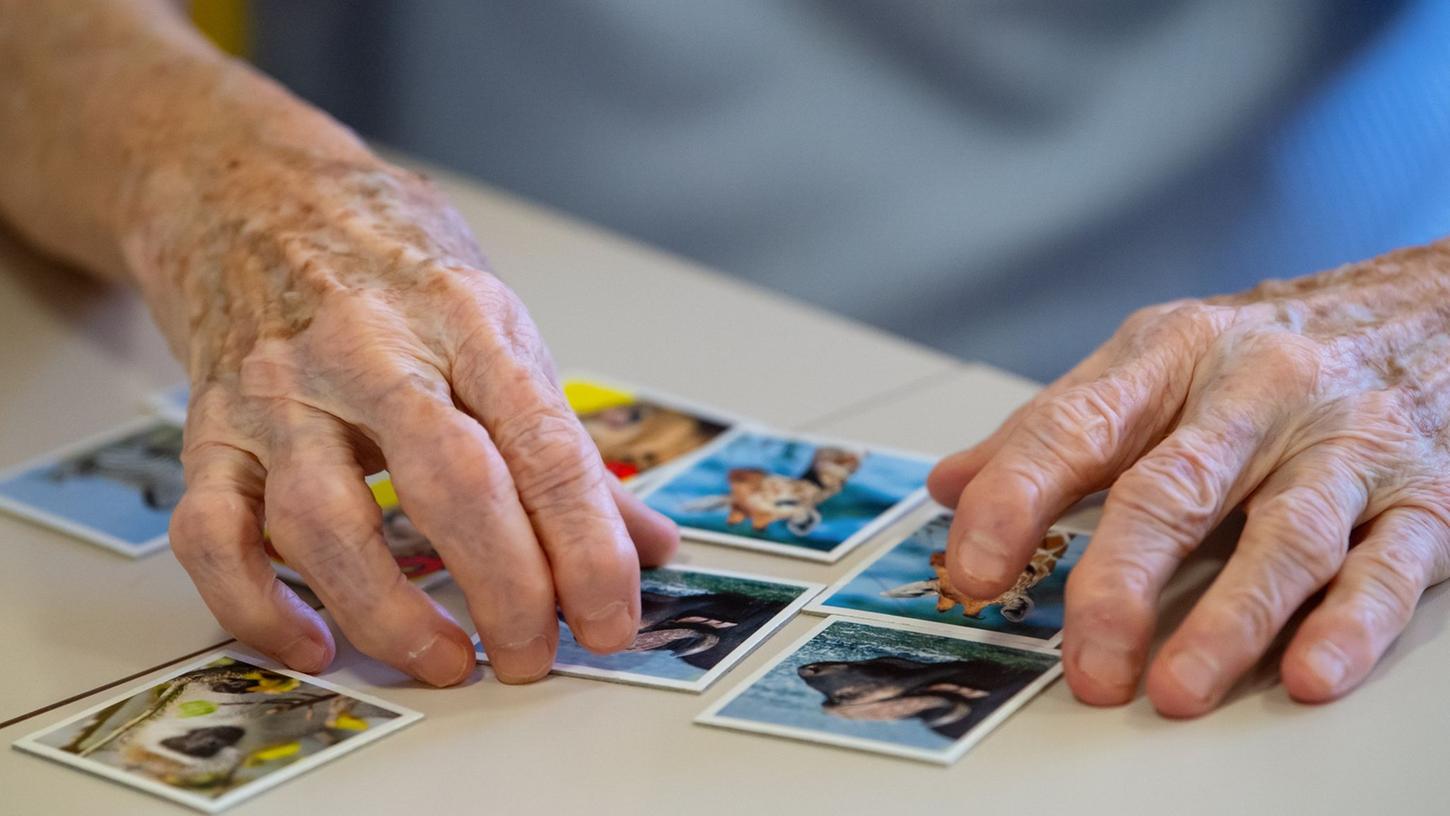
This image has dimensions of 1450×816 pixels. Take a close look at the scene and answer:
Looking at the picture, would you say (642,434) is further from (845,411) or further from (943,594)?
(943,594)

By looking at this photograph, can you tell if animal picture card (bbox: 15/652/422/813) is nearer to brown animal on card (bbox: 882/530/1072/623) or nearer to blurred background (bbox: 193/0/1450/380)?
brown animal on card (bbox: 882/530/1072/623)

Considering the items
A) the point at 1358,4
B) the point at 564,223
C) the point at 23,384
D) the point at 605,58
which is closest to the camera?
the point at 1358,4

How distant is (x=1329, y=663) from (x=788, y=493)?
440mm

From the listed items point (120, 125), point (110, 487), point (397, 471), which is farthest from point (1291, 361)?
point (120, 125)

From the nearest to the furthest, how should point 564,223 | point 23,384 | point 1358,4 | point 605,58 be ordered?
point 1358,4
point 23,384
point 564,223
point 605,58

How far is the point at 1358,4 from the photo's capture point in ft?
4.02

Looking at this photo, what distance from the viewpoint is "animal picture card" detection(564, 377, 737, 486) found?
1147mm

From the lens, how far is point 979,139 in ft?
4.99

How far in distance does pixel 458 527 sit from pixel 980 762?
322 mm

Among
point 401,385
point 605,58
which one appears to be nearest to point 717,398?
point 401,385

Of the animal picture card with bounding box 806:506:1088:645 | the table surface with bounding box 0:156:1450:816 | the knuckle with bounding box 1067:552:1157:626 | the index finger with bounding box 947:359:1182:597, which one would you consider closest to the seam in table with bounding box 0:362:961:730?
the table surface with bounding box 0:156:1450:816

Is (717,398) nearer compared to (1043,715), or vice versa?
(1043,715)

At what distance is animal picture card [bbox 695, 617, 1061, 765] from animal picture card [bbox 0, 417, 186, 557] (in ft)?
1.75

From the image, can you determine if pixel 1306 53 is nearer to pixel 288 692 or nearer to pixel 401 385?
pixel 401 385
